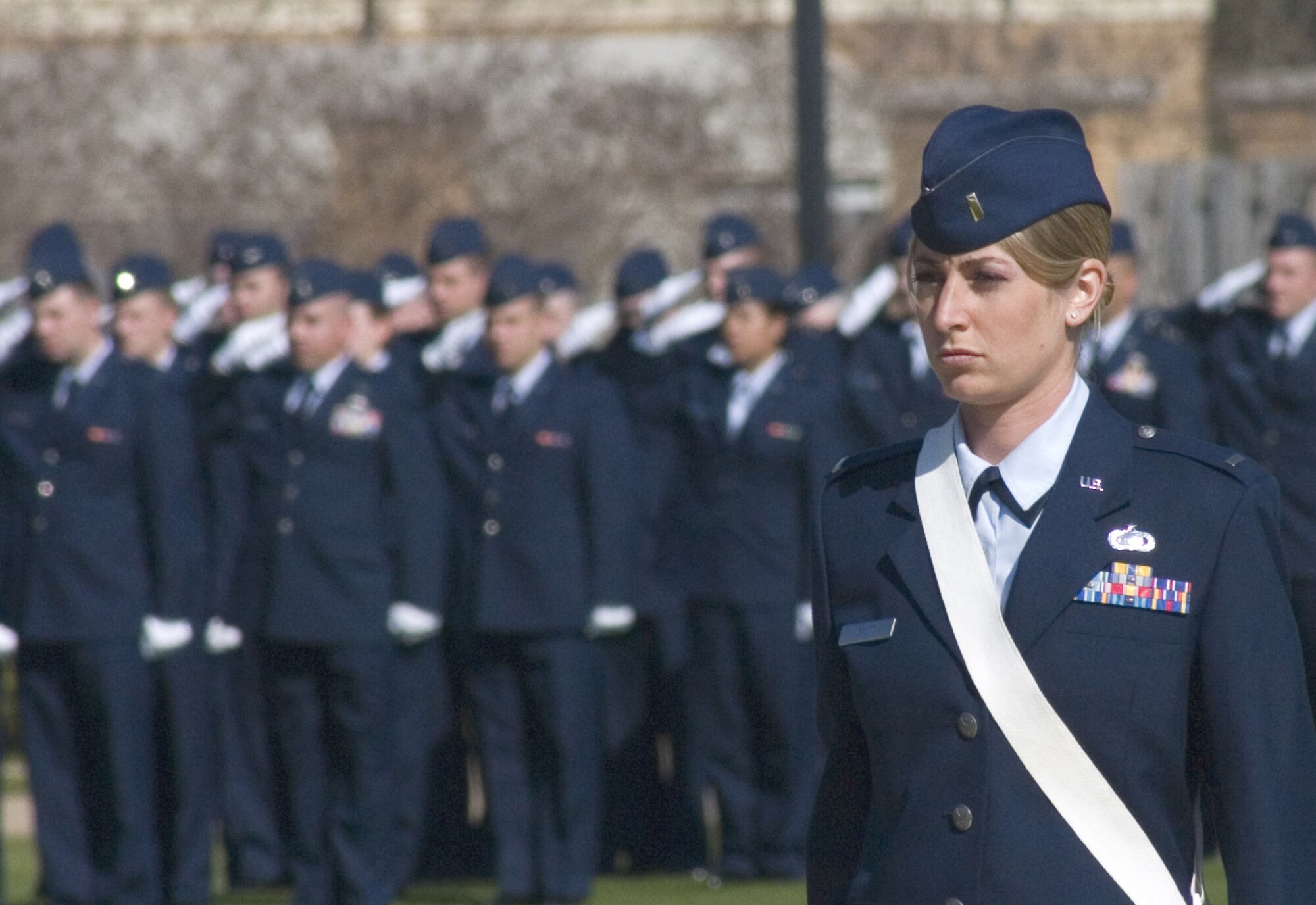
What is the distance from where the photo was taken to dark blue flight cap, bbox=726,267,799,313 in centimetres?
942

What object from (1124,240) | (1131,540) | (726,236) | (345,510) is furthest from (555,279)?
(1131,540)

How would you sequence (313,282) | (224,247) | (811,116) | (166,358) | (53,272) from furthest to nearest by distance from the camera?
(811,116)
(224,247)
(166,358)
(53,272)
(313,282)

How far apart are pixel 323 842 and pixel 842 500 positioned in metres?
5.63

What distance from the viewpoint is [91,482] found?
858cm

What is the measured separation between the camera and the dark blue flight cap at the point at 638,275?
10.5m

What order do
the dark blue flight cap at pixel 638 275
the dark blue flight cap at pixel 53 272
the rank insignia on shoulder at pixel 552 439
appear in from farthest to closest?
the dark blue flight cap at pixel 638 275, the rank insignia on shoulder at pixel 552 439, the dark blue flight cap at pixel 53 272

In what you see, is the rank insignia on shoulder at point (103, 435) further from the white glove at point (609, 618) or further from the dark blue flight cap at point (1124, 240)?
the dark blue flight cap at point (1124, 240)

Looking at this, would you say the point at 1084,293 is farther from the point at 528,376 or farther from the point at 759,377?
the point at 759,377

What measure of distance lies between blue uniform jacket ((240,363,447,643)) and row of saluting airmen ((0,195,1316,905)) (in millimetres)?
12

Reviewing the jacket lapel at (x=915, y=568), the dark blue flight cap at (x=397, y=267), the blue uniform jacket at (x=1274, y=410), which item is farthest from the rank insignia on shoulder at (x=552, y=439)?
the jacket lapel at (x=915, y=568)

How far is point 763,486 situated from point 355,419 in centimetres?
178

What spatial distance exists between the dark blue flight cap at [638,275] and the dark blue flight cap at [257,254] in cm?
161

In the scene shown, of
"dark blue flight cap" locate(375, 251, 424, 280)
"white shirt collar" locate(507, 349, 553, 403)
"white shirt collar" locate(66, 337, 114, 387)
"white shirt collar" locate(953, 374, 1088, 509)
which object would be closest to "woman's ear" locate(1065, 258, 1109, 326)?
"white shirt collar" locate(953, 374, 1088, 509)

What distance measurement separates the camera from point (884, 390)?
9.91 meters
